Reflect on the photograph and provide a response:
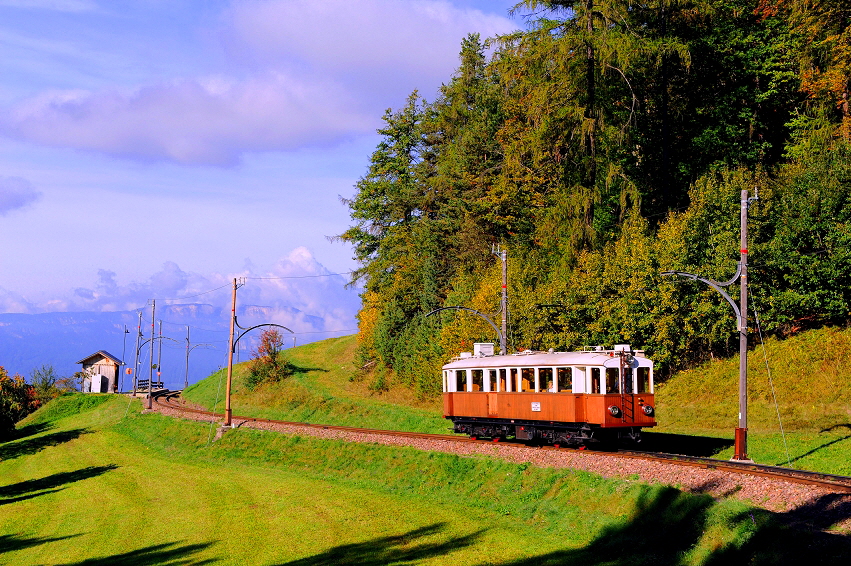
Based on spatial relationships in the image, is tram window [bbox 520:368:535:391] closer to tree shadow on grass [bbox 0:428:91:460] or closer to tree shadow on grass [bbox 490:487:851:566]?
tree shadow on grass [bbox 490:487:851:566]

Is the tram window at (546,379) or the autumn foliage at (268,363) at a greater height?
the autumn foliage at (268,363)

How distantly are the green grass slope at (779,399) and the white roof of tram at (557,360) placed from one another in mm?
5163

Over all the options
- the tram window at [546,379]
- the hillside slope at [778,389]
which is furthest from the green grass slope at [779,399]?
the tram window at [546,379]

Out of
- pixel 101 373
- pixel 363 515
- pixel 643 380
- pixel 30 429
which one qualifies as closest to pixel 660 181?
pixel 643 380

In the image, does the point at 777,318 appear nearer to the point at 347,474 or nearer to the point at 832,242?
the point at 832,242

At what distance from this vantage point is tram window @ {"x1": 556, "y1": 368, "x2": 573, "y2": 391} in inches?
1131

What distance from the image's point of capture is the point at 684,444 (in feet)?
102

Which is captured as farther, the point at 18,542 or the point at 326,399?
the point at 326,399

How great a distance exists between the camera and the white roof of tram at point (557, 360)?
27922 mm

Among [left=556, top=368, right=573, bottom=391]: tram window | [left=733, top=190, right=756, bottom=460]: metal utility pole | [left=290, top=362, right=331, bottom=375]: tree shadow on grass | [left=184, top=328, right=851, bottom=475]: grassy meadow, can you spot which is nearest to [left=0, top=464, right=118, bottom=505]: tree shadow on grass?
[left=184, top=328, right=851, bottom=475]: grassy meadow

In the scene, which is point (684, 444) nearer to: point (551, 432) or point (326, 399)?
point (551, 432)

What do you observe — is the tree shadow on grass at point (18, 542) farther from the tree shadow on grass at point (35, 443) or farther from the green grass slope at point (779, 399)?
the tree shadow on grass at point (35, 443)

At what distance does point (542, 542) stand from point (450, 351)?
28.4 metres

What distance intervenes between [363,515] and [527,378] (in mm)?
9257
